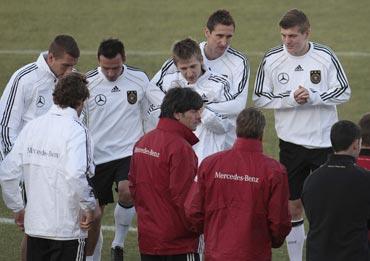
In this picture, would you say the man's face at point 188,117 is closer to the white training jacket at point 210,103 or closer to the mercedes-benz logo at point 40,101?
the white training jacket at point 210,103

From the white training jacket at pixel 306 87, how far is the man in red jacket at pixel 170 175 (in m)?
2.17

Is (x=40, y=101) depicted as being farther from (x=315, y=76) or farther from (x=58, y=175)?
(x=315, y=76)

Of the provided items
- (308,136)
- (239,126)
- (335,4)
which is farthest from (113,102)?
(335,4)

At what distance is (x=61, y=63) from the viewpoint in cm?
1011

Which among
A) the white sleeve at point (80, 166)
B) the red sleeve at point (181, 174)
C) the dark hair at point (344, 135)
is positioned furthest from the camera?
the red sleeve at point (181, 174)

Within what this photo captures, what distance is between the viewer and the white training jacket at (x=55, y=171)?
27.8 ft

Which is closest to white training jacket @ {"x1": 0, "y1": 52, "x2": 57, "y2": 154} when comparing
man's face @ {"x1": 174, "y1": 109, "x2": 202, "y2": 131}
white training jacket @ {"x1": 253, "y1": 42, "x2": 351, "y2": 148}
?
man's face @ {"x1": 174, "y1": 109, "x2": 202, "y2": 131}

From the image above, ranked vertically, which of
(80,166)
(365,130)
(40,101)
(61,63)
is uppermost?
(61,63)

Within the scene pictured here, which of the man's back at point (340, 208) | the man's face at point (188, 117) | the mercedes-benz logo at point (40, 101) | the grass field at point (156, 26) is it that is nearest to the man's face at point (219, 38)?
the mercedes-benz logo at point (40, 101)

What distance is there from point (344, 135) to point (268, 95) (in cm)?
279

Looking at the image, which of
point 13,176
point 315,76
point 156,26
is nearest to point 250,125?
point 13,176

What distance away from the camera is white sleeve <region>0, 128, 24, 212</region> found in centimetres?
874

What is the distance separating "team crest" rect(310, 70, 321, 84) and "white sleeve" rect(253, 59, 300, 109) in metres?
0.25

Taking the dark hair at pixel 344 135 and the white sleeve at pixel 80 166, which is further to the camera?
the white sleeve at pixel 80 166
